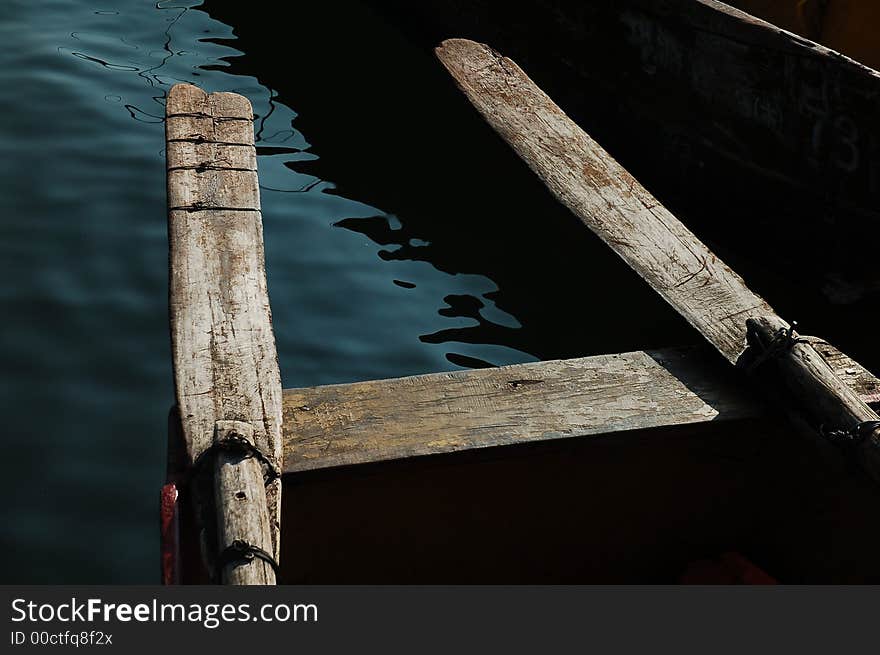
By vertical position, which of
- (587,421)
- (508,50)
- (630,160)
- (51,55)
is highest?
(51,55)

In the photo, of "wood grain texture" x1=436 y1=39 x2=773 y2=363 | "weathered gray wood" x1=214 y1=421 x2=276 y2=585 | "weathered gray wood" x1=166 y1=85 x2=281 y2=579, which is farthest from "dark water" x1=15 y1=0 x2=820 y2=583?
"weathered gray wood" x1=214 y1=421 x2=276 y2=585

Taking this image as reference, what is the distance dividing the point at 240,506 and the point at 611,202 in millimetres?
1753

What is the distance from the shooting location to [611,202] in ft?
10.7

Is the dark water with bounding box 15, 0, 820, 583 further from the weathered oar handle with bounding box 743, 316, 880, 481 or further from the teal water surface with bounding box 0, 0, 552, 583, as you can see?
the weathered oar handle with bounding box 743, 316, 880, 481

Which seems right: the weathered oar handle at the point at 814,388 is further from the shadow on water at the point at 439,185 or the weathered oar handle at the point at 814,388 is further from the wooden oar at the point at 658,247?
the shadow on water at the point at 439,185

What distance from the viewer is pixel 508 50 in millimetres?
5621

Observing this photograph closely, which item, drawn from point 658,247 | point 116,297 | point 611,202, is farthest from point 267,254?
point 658,247

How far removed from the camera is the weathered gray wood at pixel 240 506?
1863 mm

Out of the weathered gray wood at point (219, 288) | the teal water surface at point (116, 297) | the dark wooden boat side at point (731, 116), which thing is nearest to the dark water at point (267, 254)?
the teal water surface at point (116, 297)
